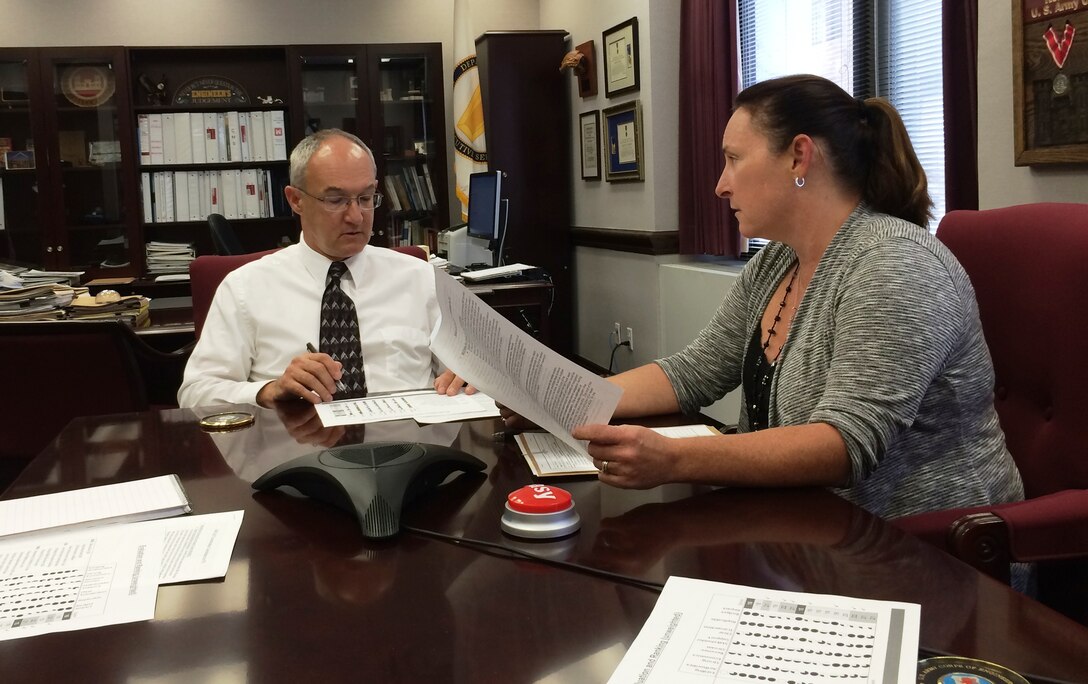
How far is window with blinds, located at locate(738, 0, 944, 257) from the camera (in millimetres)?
3094

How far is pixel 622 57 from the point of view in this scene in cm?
495

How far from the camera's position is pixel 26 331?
2.33 m

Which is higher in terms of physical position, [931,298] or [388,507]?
[931,298]

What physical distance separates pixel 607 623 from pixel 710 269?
3.53 m

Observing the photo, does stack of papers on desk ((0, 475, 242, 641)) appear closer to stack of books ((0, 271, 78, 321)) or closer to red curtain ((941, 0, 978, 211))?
stack of books ((0, 271, 78, 321))

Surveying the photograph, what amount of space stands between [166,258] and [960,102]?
4630mm

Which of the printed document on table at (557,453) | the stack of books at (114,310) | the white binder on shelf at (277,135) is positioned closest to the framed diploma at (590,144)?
the white binder on shelf at (277,135)

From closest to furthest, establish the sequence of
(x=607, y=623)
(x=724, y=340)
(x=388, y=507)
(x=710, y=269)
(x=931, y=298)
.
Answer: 1. (x=607, y=623)
2. (x=388, y=507)
3. (x=931, y=298)
4. (x=724, y=340)
5. (x=710, y=269)

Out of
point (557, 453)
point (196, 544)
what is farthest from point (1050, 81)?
point (196, 544)

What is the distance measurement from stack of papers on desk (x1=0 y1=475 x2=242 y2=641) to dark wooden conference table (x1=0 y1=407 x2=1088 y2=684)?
25mm

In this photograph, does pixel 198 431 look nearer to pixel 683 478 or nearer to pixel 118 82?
pixel 683 478

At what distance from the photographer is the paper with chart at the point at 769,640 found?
704 millimetres

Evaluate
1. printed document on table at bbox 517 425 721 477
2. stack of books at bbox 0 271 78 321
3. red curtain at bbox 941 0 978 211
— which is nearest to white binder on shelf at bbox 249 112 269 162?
stack of books at bbox 0 271 78 321

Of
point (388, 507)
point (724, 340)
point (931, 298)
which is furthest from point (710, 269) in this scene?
point (388, 507)
